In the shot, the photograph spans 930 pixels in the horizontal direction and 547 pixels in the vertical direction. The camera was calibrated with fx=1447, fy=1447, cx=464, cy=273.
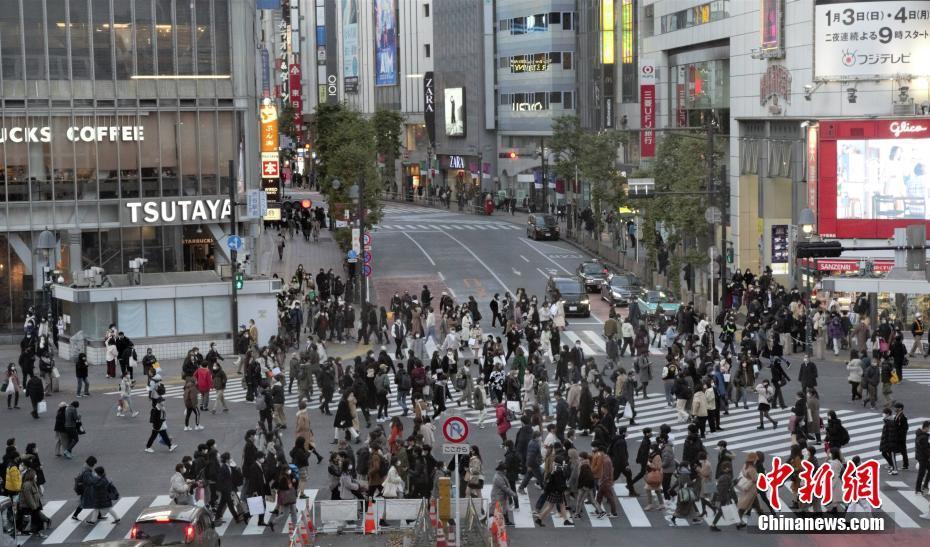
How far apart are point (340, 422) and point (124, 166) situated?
28.7m

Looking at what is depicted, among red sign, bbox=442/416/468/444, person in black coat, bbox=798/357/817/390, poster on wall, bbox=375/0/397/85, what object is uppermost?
poster on wall, bbox=375/0/397/85

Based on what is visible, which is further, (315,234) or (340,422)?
(315,234)

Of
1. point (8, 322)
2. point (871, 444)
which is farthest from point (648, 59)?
point (871, 444)

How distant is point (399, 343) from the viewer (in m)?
46.4

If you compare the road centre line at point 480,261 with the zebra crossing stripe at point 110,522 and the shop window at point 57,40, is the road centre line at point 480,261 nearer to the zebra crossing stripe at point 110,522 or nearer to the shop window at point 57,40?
the shop window at point 57,40

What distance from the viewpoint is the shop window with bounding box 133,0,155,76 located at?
5778cm

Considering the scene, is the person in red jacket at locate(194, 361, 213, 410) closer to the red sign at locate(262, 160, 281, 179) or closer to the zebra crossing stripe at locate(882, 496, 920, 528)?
the zebra crossing stripe at locate(882, 496, 920, 528)

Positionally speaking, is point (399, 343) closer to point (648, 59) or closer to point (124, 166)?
point (124, 166)

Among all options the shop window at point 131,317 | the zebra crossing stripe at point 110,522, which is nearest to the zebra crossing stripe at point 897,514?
the zebra crossing stripe at point 110,522

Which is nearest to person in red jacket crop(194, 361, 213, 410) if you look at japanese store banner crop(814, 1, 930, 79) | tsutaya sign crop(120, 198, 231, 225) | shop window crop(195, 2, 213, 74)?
tsutaya sign crop(120, 198, 231, 225)

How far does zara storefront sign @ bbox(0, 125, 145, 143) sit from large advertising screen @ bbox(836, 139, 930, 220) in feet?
92.2

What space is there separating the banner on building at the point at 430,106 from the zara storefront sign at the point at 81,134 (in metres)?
81.7

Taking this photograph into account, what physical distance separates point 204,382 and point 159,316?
11.7 m

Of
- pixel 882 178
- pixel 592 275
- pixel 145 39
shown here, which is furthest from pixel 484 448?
pixel 592 275
